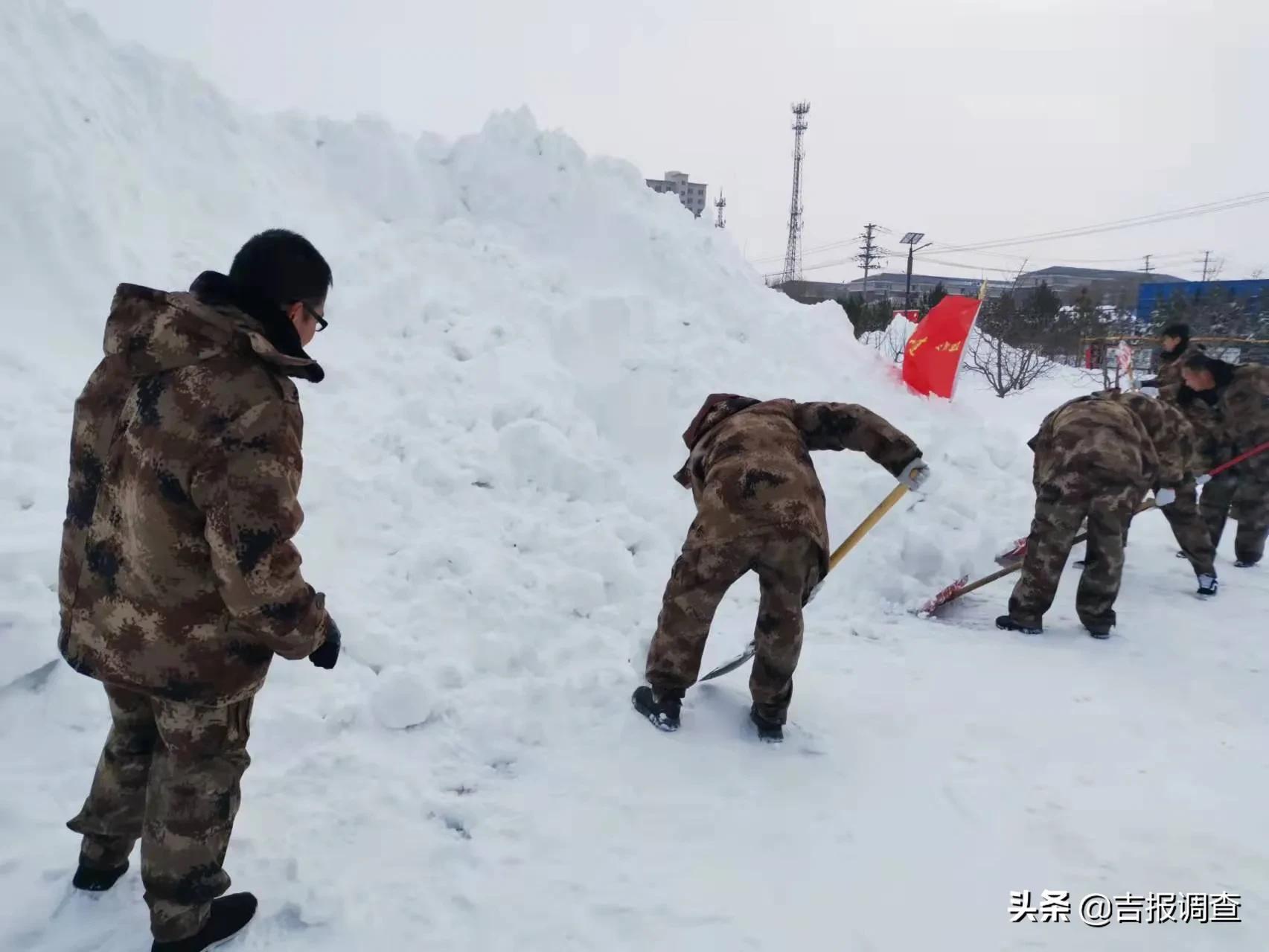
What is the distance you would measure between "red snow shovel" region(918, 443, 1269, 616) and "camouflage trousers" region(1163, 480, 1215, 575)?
20cm

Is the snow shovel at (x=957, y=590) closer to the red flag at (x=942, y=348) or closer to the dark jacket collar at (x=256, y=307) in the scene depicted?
the red flag at (x=942, y=348)

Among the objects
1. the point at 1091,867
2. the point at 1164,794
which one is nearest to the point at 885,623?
the point at 1164,794

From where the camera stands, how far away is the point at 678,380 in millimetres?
6367

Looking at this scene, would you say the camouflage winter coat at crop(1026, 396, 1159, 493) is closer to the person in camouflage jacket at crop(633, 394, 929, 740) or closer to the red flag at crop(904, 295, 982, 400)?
the person in camouflage jacket at crop(633, 394, 929, 740)

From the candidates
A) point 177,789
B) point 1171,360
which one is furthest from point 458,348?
point 1171,360

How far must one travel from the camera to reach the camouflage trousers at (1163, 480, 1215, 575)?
554cm

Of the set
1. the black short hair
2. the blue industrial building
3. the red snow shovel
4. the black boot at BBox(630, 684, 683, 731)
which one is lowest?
the black boot at BBox(630, 684, 683, 731)

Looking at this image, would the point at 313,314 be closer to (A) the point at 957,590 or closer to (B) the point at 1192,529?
(A) the point at 957,590

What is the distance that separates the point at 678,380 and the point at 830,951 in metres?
4.66

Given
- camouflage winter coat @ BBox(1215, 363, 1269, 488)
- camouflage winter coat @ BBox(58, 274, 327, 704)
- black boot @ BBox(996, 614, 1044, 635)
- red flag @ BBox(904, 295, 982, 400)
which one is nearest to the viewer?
camouflage winter coat @ BBox(58, 274, 327, 704)

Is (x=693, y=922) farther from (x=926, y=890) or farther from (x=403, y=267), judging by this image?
(x=403, y=267)

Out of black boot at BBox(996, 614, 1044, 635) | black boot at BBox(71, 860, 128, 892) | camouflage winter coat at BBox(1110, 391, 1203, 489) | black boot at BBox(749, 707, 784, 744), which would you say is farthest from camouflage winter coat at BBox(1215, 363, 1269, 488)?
black boot at BBox(71, 860, 128, 892)

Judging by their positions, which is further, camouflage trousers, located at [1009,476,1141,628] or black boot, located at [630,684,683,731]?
camouflage trousers, located at [1009,476,1141,628]

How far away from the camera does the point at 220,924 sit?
202cm
